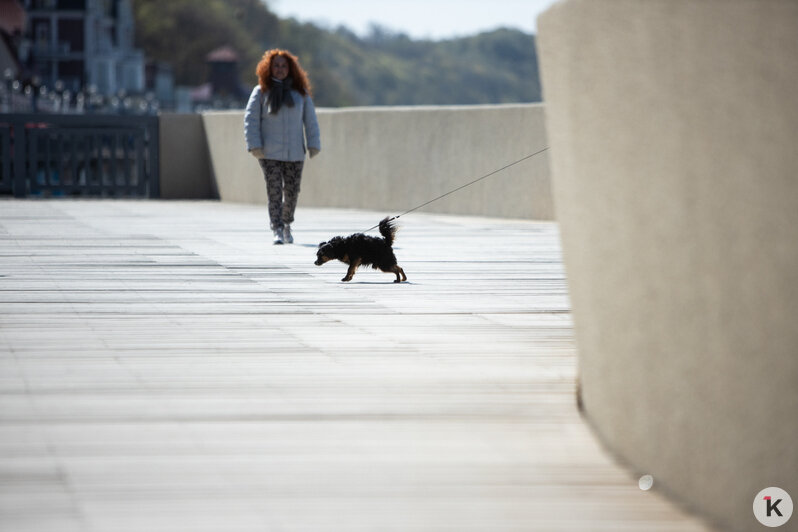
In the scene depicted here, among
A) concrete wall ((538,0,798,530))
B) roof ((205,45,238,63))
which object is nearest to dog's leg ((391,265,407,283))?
concrete wall ((538,0,798,530))

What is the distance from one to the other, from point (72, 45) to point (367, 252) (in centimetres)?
11569

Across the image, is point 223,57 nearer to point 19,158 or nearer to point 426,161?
point 19,158

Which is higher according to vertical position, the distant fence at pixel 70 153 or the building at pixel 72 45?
the building at pixel 72 45

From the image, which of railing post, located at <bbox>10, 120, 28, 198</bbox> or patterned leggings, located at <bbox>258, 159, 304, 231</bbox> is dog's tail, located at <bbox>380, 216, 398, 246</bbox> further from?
railing post, located at <bbox>10, 120, 28, 198</bbox>

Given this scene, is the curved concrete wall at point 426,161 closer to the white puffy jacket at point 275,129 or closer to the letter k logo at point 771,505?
the white puffy jacket at point 275,129

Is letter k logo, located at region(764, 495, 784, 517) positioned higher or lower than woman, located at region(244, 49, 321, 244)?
lower

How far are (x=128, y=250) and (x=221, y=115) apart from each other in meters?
10.5

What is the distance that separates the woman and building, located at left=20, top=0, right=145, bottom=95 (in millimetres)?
99329

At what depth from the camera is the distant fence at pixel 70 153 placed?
22766 millimetres

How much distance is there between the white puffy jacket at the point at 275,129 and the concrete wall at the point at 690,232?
326 inches

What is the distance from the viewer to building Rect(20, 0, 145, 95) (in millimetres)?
115875

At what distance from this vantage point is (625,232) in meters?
3.98

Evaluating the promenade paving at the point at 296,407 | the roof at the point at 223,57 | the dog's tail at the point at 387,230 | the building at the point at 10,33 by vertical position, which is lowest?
the promenade paving at the point at 296,407

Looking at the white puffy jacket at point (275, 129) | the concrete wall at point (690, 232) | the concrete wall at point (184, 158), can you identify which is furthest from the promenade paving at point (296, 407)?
the concrete wall at point (184, 158)
